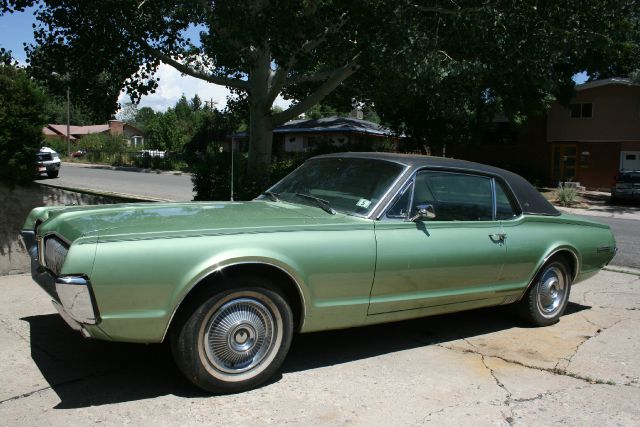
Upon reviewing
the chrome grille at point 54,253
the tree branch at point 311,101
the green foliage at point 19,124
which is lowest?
the chrome grille at point 54,253

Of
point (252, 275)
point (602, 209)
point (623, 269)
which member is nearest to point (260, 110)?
point (623, 269)

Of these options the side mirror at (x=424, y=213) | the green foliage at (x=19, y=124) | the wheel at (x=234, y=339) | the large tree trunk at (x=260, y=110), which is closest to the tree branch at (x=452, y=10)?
the large tree trunk at (x=260, y=110)

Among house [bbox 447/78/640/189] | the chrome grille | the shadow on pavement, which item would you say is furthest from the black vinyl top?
house [bbox 447/78/640/189]

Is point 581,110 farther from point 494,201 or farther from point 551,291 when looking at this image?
point 494,201

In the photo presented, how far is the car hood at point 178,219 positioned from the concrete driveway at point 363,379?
1.00m

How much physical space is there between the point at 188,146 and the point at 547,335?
45.5m

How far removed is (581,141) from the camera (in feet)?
98.1

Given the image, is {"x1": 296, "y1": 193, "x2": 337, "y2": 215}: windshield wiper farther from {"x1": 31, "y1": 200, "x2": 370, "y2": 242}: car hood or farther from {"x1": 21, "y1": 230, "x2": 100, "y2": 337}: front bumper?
{"x1": 21, "y1": 230, "x2": 100, "y2": 337}: front bumper

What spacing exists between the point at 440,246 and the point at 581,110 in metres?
29.1

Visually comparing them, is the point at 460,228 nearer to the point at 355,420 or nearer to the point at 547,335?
the point at 547,335

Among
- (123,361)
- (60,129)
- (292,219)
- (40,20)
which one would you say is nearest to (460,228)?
(292,219)

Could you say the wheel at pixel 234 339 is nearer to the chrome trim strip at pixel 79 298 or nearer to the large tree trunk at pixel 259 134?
the chrome trim strip at pixel 79 298

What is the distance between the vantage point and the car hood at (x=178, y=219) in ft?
11.5

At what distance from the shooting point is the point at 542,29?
12484 mm
